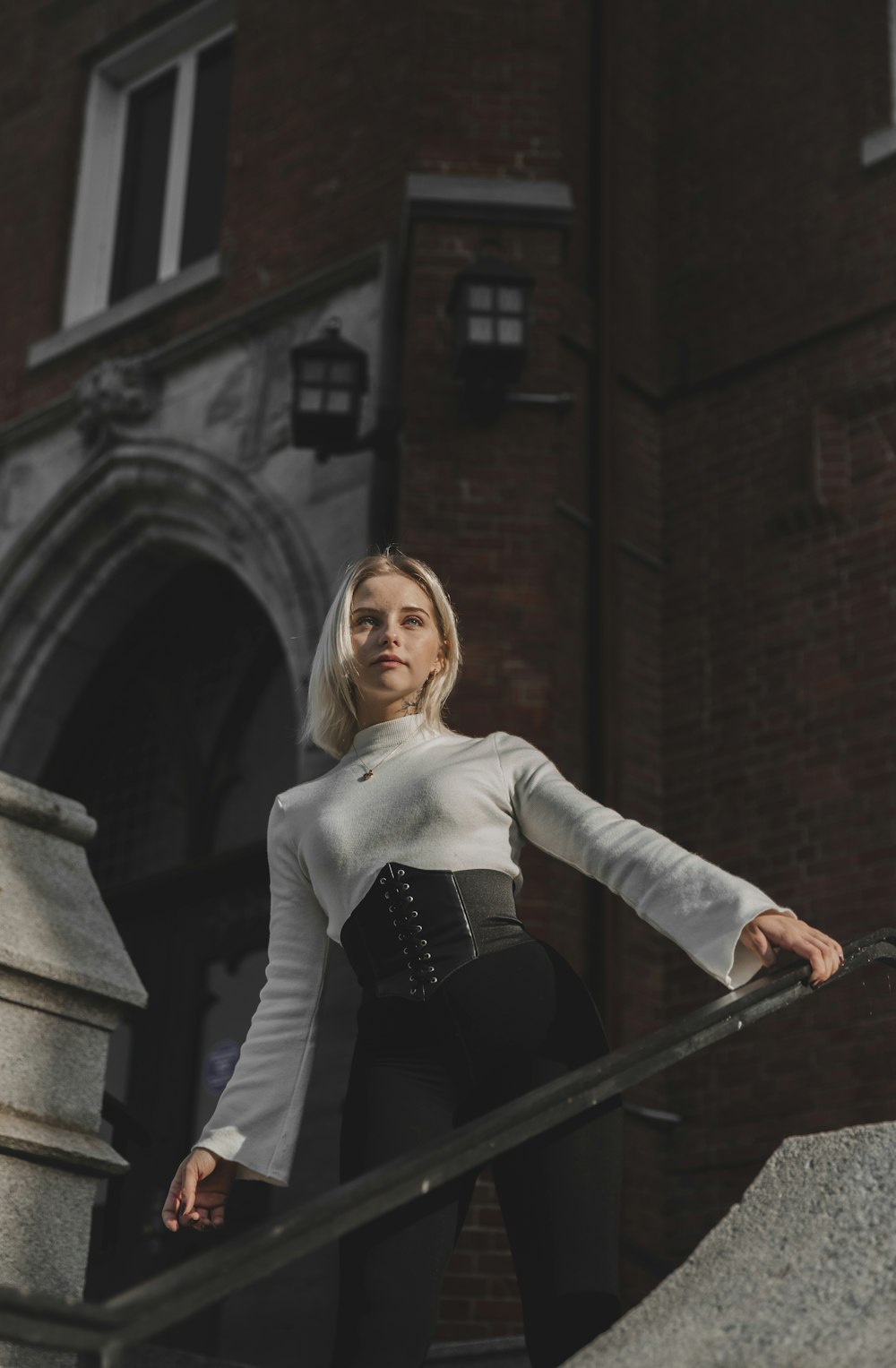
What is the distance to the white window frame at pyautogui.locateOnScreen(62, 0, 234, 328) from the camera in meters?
10.0

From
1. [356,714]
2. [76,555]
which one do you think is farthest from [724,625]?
[356,714]

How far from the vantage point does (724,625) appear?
789 centimetres

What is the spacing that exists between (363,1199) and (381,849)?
787 millimetres

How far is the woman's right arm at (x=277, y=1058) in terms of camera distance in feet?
9.27

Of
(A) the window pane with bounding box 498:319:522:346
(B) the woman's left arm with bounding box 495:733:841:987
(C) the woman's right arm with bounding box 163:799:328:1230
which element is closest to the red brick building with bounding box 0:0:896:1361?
(A) the window pane with bounding box 498:319:522:346

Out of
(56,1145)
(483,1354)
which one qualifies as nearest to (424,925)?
(56,1145)

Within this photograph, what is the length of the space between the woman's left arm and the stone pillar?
131 centimetres

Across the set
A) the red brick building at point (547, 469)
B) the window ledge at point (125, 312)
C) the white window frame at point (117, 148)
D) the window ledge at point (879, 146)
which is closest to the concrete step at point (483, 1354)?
the red brick building at point (547, 469)

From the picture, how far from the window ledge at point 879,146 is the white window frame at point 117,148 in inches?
147

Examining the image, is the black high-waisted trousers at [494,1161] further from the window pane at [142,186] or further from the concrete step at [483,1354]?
the window pane at [142,186]

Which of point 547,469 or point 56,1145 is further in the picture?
point 547,469

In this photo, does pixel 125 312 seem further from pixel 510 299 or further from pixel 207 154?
pixel 510 299

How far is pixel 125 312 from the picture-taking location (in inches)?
370

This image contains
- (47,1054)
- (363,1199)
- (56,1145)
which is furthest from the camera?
(47,1054)
